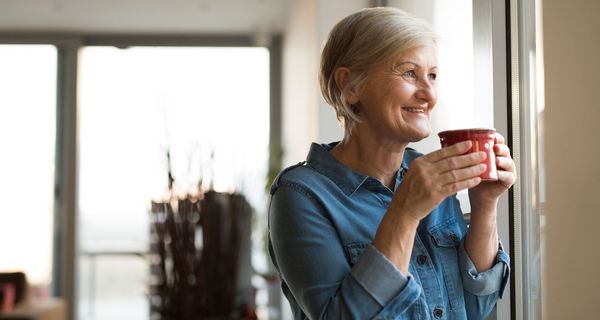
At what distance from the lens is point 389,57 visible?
124 centimetres

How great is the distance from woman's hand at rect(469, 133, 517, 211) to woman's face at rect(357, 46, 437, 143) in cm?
12

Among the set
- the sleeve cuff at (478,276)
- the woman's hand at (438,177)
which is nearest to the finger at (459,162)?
the woman's hand at (438,177)

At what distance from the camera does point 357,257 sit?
1234 millimetres

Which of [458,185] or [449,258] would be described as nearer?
[458,185]

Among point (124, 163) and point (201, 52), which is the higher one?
point (201, 52)

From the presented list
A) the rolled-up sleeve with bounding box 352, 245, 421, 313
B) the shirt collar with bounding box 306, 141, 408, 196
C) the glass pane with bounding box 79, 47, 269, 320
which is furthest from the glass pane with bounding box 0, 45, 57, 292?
the rolled-up sleeve with bounding box 352, 245, 421, 313

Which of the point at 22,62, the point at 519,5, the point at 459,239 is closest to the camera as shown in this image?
the point at 459,239

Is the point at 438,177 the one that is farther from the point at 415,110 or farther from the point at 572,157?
the point at 572,157

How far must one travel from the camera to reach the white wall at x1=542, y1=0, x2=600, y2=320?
46.9 inches

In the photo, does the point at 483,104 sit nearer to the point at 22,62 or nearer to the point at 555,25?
the point at 555,25

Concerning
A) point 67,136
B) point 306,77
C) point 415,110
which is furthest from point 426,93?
point 67,136

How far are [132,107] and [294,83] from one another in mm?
2304

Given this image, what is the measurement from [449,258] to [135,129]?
6.43 meters

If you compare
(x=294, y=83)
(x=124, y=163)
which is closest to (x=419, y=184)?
(x=294, y=83)
